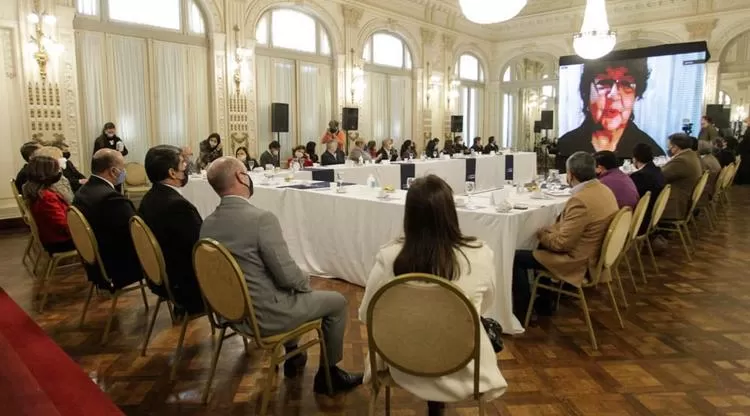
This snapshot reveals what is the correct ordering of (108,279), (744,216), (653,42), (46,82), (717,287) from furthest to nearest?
(653,42) → (744,216) → (46,82) → (717,287) → (108,279)

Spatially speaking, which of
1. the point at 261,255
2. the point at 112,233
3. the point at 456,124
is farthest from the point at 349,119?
the point at 261,255

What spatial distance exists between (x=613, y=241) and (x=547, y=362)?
87 centimetres

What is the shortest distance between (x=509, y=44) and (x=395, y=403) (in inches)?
591

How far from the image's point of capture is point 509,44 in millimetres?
15906

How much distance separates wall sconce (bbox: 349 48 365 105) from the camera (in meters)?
11.8

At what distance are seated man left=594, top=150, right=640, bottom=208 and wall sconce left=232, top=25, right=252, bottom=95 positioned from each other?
7.03 metres

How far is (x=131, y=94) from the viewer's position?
8586 millimetres

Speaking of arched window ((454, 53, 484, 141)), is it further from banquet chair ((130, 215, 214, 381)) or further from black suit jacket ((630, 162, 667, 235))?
banquet chair ((130, 215, 214, 381))

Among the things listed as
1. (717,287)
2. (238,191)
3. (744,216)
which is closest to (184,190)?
(238,191)

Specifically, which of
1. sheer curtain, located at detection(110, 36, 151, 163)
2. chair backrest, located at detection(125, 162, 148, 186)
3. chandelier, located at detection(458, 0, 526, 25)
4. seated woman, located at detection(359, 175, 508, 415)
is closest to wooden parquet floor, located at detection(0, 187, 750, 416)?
seated woman, located at detection(359, 175, 508, 415)

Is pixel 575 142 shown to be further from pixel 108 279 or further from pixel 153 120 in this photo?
pixel 108 279

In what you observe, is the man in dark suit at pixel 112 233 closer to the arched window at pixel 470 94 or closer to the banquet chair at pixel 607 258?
the banquet chair at pixel 607 258

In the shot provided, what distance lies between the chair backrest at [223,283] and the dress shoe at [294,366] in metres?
0.64

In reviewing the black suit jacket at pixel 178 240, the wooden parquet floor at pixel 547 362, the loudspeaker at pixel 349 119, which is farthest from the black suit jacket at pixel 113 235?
the loudspeaker at pixel 349 119
